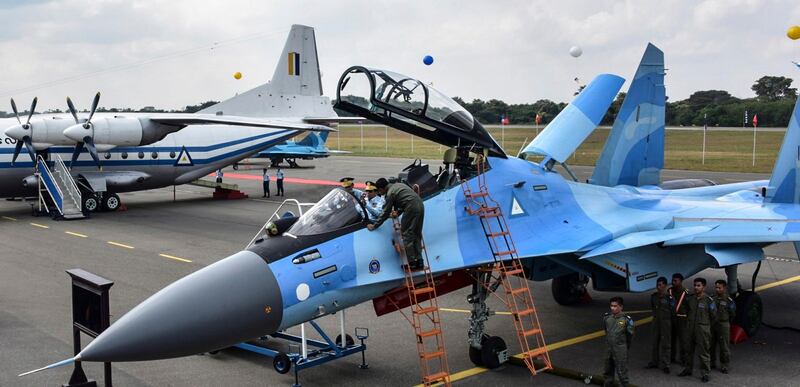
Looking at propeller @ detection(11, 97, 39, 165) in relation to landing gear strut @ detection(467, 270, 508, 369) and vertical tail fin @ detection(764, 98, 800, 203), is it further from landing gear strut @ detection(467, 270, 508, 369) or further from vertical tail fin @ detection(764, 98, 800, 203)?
vertical tail fin @ detection(764, 98, 800, 203)

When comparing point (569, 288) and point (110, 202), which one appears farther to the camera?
point (110, 202)

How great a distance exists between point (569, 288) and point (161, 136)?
17569mm

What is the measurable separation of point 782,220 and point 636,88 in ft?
12.8

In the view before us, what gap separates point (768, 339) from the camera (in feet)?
35.4

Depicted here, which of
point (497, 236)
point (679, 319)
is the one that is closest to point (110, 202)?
point (497, 236)

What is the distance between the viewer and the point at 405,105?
905 cm

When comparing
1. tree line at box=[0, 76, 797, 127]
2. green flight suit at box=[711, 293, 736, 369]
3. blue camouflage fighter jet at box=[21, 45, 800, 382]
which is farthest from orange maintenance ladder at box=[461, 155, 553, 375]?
tree line at box=[0, 76, 797, 127]

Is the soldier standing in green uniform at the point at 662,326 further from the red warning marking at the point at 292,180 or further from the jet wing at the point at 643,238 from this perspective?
the red warning marking at the point at 292,180

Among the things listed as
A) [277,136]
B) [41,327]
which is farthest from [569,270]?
[277,136]

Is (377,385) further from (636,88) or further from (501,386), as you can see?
(636,88)

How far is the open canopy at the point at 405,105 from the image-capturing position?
891 cm

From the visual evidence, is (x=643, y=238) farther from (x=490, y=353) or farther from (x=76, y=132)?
(x=76, y=132)

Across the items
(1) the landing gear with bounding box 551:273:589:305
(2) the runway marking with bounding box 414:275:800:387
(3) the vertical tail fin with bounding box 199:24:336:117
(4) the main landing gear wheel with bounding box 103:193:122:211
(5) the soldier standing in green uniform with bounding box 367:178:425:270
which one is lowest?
(2) the runway marking with bounding box 414:275:800:387

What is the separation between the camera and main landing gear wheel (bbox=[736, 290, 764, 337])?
422 inches
